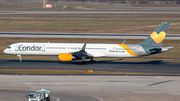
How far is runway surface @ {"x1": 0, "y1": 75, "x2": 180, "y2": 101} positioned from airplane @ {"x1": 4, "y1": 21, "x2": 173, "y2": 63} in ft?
43.7

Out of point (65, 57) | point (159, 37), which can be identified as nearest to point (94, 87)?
point (65, 57)

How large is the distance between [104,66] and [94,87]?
17.5 metres

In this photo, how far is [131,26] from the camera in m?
110

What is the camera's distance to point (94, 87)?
3650cm

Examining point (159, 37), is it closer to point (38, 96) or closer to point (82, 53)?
point (82, 53)

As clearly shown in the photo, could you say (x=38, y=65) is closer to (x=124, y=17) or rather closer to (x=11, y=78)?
(x=11, y=78)

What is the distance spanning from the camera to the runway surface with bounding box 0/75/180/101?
3128 centimetres

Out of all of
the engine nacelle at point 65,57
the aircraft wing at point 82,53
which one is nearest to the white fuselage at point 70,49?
the aircraft wing at point 82,53

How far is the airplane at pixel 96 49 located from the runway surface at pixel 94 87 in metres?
13.3

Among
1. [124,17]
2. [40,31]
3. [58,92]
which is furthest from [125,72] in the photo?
[124,17]

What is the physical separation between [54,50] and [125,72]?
18125 millimetres

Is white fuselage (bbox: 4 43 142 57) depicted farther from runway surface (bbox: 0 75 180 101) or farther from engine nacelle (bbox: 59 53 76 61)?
runway surface (bbox: 0 75 180 101)

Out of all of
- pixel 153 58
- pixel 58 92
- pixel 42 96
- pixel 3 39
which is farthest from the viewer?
pixel 3 39

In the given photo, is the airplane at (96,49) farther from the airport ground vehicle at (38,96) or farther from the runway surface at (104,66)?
the airport ground vehicle at (38,96)
